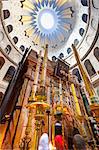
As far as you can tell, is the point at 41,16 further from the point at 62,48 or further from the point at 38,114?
the point at 38,114

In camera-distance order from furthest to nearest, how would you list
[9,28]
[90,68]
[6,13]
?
[9,28], [6,13], [90,68]

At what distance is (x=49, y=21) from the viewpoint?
A: 683 inches

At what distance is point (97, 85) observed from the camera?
491 inches

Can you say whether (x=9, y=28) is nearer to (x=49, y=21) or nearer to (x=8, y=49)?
(x=8, y=49)

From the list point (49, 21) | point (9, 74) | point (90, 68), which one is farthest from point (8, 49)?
point (90, 68)

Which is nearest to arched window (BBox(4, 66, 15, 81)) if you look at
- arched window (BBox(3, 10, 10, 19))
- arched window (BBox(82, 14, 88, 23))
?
arched window (BBox(3, 10, 10, 19))

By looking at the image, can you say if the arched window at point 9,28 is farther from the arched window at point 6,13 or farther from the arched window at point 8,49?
the arched window at point 8,49

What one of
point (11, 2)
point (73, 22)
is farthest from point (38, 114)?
point (73, 22)

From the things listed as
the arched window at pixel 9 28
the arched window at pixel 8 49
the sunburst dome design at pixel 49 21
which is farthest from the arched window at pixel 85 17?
the arched window at pixel 8 49

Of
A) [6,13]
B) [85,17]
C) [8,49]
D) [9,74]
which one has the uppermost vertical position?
[6,13]

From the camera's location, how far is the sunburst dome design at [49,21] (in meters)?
16.1

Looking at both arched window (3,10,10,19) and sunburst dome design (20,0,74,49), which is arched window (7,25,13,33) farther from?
sunburst dome design (20,0,74,49)

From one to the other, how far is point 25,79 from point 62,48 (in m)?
11.8

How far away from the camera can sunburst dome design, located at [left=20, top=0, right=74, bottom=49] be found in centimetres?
1614
